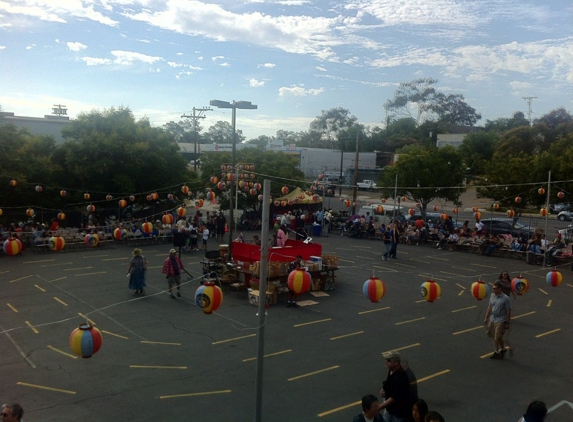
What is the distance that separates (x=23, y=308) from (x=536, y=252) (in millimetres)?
21049

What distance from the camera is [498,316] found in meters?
10.7

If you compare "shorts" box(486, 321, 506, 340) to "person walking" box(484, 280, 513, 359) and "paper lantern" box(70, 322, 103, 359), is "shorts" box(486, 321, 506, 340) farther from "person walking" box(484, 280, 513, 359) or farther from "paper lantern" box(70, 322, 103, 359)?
"paper lantern" box(70, 322, 103, 359)

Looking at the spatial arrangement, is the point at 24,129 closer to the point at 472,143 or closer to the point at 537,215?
the point at 537,215

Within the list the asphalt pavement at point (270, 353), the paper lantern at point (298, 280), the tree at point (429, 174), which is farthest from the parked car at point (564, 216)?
the paper lantern at point (298, 280)

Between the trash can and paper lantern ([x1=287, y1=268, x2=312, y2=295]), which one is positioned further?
the trash can

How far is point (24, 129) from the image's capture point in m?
28.1

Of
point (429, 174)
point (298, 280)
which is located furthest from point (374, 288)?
point (429, 174)

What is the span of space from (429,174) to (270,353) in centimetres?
2548

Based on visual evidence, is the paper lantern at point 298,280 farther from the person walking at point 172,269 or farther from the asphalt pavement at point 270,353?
the person walking at point 172,269

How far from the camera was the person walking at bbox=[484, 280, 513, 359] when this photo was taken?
420 inches

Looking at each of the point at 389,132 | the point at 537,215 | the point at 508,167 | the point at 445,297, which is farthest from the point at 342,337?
the point at 389,132

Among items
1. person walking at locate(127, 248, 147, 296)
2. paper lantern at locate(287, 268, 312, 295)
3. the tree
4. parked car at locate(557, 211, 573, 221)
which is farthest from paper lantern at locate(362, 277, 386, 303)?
parked car at locate(557, 211, 573, 221)

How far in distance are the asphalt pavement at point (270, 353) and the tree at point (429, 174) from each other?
15.0 m

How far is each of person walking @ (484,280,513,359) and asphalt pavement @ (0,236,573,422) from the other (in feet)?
1.29
